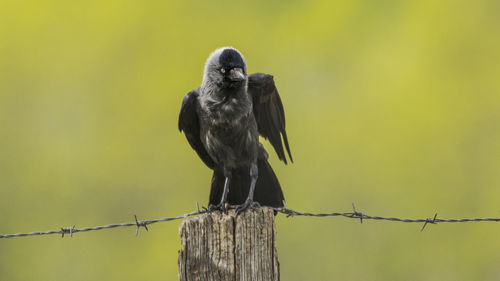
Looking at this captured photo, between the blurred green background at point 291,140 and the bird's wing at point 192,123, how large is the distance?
919cm

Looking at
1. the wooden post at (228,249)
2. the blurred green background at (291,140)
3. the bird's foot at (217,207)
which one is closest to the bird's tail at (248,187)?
the bird's foot at (217,207)

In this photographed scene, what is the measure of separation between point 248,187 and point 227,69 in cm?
121

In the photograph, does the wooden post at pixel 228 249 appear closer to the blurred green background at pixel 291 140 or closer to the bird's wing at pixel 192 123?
the bird's wing at pixel 192 123

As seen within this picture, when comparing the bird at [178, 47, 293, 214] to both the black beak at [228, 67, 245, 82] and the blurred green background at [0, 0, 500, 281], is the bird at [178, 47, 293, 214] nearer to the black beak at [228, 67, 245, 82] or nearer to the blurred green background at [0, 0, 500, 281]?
the black beak at [228, 67, 245, 82]

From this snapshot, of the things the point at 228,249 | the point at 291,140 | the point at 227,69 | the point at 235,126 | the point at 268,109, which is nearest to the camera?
the point at 228,249

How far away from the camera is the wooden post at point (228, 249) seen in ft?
12.4

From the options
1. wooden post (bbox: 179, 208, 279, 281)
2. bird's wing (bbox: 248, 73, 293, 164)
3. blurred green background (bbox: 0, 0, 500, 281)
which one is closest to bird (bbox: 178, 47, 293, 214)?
bird's wing (bbox: 248, 73, 293, 164)

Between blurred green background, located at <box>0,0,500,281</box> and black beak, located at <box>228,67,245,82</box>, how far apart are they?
1015 centimetres

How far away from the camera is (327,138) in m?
20.9

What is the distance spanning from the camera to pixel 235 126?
6.32 meters

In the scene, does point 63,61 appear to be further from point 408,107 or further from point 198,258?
point 198,258

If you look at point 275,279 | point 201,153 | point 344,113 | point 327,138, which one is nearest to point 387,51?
point 344,113

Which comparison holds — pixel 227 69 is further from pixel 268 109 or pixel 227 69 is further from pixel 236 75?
pixel 268 109

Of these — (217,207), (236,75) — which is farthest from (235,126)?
(217,207)
